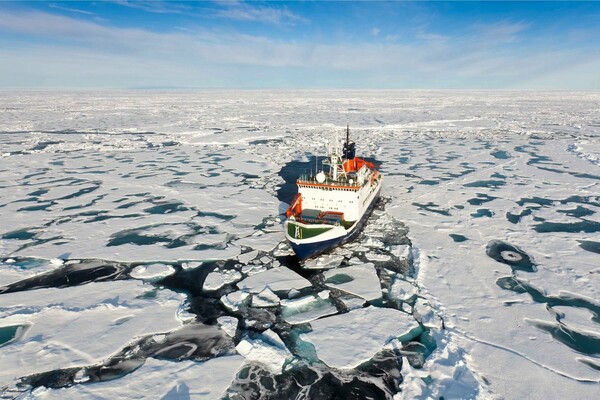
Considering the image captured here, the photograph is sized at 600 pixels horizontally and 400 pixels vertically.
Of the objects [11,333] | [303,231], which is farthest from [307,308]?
[11,333]

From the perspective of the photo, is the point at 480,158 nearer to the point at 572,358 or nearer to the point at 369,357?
the point at 572,358

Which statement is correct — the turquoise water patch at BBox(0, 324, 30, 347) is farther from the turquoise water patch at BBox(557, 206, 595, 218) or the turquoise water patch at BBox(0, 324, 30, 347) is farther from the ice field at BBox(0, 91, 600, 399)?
the turquoise water patch at BBox(557, 206, 595, 218)

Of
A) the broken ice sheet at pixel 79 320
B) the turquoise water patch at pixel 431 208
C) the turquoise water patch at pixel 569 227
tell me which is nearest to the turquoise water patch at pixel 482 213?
the turquoise water patch at pixel 431 208

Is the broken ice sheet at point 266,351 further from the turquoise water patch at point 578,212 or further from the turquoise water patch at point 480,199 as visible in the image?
the turquoise water patch at point 578,212

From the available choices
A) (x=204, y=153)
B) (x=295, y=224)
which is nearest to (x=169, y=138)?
(x=204, y=153)

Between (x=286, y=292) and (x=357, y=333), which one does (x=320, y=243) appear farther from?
(x=357, y=333)

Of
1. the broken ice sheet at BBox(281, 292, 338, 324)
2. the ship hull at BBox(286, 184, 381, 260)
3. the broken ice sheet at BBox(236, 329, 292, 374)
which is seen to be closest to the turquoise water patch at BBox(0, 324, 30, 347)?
the broken ice sheet at BBox(236, 329, 292, 374)
